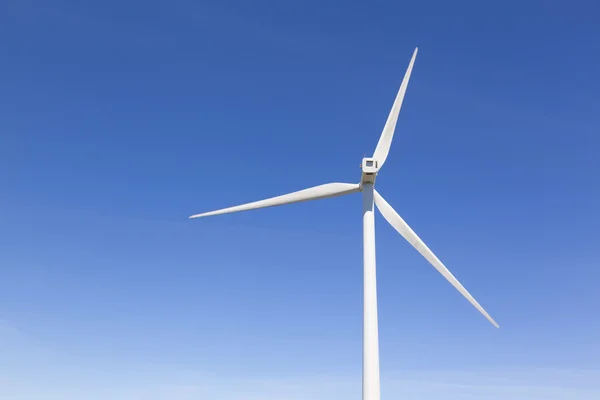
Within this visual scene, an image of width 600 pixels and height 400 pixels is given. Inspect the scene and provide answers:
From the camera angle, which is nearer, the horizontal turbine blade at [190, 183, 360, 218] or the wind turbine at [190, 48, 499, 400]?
the wind turbine at [190, 48, 499, 400]

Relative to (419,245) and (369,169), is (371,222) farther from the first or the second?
(419,245)

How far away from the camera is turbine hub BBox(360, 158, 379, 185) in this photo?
43281mm

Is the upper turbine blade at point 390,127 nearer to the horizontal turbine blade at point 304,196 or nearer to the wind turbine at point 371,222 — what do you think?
the wind turbine at point 371,222

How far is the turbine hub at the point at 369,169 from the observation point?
4328 cm

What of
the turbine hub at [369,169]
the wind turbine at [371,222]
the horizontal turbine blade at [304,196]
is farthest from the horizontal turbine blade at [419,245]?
the horizontal turbine blade at [304,196]

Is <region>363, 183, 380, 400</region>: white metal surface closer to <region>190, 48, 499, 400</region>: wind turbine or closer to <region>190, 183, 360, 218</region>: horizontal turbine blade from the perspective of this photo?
<region>190, 48, 499, 400</region>: wind turbine

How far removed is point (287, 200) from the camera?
4709 cm

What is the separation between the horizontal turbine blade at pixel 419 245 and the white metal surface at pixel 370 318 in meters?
2.90

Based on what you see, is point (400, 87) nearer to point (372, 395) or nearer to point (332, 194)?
point (332, 194)

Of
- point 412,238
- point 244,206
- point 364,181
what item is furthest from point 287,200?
point 412,238

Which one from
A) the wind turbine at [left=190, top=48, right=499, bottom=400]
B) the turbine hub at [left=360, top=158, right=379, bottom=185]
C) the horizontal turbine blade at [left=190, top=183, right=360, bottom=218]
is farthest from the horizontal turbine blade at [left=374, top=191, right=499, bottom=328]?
the horizontal turbine blade at [left=190, top=183, right=360, bottom=218]

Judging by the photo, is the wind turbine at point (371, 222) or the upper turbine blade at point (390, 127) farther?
the upper turbine blade at point (390, 127)

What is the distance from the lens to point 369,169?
4325cm

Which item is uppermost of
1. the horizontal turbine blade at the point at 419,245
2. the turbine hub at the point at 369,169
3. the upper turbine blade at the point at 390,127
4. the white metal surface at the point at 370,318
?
the upper turbine blade at the point at 390,127
